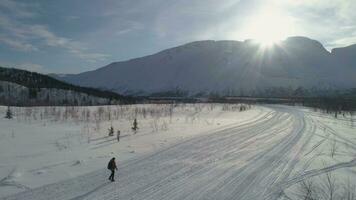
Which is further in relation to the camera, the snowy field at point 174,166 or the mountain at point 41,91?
the mountain at point 41,91

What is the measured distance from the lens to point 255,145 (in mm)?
15617

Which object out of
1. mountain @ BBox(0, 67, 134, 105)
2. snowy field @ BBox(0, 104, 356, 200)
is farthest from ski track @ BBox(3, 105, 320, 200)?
mountain @ BBox(0, 67, 134, 105)

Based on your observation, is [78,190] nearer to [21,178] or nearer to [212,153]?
[21,178]

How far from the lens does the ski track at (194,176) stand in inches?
331

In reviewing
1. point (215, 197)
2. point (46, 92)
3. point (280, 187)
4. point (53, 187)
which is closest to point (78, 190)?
point (53, 187)

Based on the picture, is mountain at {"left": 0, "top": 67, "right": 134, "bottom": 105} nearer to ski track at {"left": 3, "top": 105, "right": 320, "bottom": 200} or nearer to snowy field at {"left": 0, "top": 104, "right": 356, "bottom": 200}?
snowy field at {"left": 0, "top": 104, "right": 356, "bottom": 200}

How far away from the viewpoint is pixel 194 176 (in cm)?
1005

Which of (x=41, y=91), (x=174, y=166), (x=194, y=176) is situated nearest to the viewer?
(x=194, y=176)

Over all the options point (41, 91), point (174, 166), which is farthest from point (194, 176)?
point (41, 91)

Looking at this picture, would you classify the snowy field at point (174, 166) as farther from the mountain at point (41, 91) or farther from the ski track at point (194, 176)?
the mountain at point (41, 91)

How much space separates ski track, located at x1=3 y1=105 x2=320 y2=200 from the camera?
27.6 ft

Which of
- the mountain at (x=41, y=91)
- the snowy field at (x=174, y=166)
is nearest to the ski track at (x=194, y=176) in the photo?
the snowy field at (x=174, y=166)

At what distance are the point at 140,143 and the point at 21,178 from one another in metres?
6.68

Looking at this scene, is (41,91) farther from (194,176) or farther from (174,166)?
(194,176)
